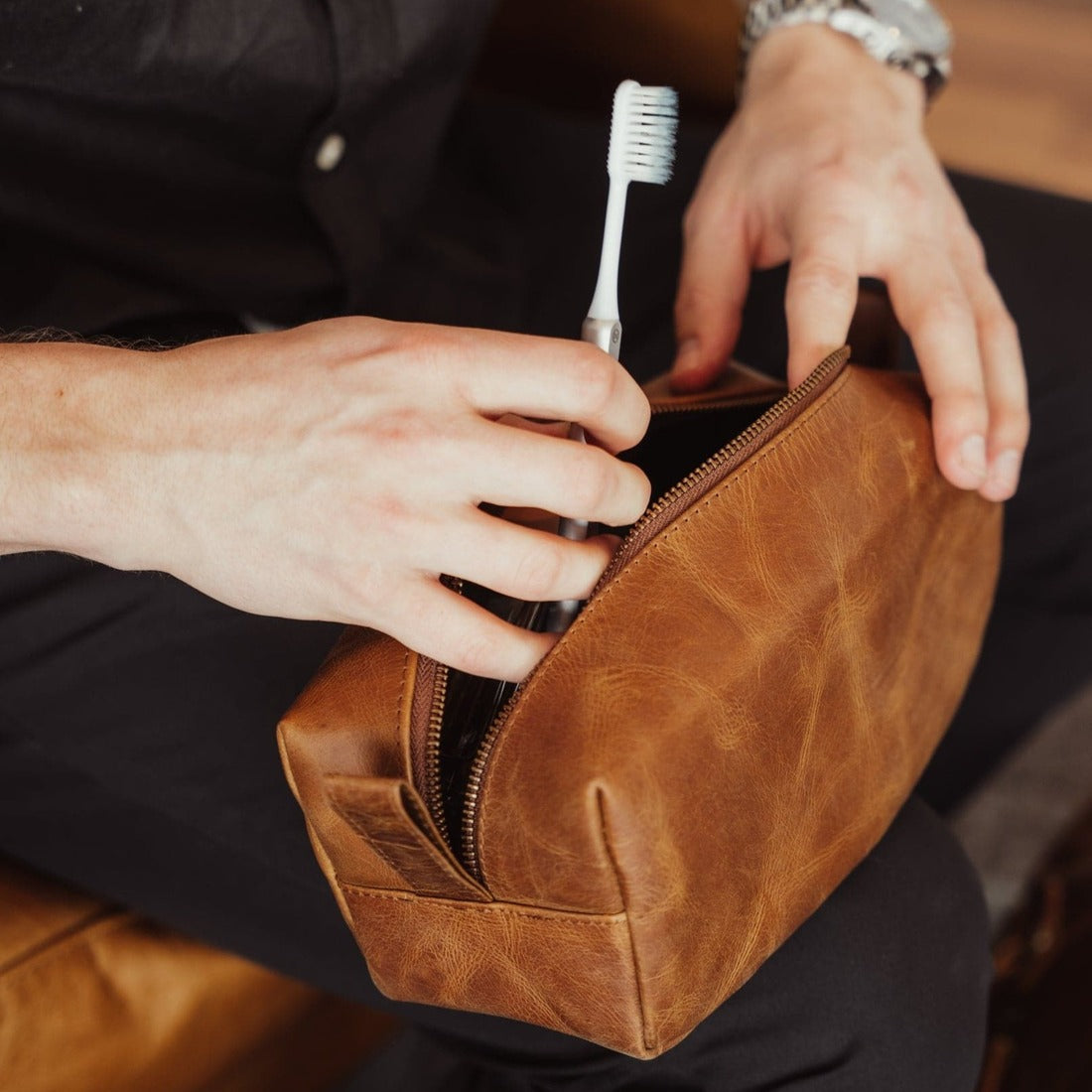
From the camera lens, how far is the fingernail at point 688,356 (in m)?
0.77

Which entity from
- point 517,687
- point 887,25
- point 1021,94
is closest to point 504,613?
point 517,687

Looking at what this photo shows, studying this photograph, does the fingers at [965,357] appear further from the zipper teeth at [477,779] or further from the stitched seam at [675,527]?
the zipper teeth at [477,779]

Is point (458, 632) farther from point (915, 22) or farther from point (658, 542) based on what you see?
point (915, 22)

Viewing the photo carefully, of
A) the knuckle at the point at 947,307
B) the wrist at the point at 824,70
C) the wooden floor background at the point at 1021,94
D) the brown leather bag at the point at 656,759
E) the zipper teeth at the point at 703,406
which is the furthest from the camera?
the wooden floor background at the point at 1021,94

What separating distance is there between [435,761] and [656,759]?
111 millimetres

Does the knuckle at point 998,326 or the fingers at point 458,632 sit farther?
the knuckle at point 998,326

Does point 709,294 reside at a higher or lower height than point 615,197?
lower

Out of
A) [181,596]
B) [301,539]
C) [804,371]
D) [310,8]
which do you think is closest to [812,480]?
[804,371]

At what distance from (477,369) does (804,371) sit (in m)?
0.28

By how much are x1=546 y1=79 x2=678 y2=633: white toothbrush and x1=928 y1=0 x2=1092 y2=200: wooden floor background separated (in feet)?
5.02

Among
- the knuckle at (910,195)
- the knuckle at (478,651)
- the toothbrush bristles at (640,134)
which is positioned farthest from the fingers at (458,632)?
the knuckle at (910,195)

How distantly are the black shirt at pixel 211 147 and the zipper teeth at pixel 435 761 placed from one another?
0.38m

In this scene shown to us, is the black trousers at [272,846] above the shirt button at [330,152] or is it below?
below

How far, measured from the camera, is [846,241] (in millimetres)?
722
